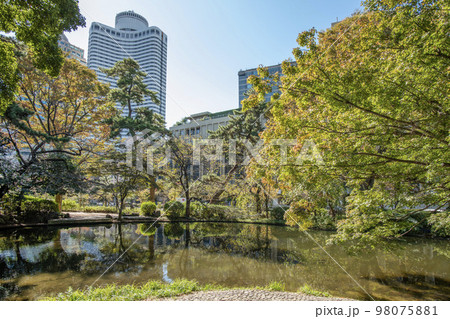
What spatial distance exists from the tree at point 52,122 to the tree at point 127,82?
76.6 inches

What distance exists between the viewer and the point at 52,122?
15328 mm

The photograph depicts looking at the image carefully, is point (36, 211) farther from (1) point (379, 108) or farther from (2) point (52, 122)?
(1) point (379, 108)

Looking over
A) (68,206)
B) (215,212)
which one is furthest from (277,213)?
(68,206)

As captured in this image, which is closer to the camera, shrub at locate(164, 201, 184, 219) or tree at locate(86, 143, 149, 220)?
tree at locate(86, 143, 149, 220)

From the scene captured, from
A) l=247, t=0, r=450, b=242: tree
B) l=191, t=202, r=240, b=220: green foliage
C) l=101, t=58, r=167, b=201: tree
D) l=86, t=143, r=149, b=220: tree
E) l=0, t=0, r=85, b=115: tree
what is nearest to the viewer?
l=247, t=0, r=450, b=242: tree

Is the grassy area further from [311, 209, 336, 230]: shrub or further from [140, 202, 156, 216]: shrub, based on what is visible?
[140, 202, 156, 216]: shrub

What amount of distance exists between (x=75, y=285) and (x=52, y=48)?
17.1ft

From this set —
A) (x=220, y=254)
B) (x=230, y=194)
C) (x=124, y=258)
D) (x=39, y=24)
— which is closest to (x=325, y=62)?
(x=39, y=24)

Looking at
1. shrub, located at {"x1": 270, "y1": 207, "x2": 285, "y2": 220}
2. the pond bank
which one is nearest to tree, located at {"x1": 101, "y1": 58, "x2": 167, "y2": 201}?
the pond bank

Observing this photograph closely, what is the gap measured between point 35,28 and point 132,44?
622 inches

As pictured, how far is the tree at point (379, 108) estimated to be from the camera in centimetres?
311

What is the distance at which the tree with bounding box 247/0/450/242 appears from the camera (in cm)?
311

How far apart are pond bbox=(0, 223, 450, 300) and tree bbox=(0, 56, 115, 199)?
8.69ft

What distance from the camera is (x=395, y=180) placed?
4535mm
